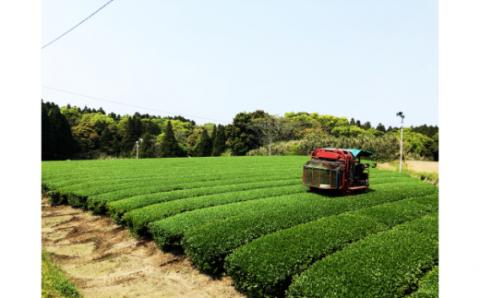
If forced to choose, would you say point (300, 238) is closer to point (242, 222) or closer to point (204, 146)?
point (242, 222)

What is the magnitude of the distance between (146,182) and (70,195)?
3559 millimetres

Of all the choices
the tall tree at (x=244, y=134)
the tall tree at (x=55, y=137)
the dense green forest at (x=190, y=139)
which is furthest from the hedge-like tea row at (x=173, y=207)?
the tall tree at (x=55, y=137)

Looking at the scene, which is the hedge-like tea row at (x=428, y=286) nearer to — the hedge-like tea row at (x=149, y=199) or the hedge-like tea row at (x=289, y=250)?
the hedge-like tea row at (x=289, y=250)

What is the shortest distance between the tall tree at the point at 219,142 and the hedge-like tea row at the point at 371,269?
4483cm

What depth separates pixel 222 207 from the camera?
35.4 ft

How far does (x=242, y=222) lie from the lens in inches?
346

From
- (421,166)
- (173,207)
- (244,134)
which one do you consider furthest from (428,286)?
(244,134)

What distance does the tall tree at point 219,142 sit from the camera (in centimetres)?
5178

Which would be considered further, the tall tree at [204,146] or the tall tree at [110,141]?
the tall tree at [204,146]

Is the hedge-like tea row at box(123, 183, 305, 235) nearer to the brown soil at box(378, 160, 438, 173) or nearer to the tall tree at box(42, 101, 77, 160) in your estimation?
the brown soil at box(378, 160, 438, 173)

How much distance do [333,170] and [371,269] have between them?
603cm

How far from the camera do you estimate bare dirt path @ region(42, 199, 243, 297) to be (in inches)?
281

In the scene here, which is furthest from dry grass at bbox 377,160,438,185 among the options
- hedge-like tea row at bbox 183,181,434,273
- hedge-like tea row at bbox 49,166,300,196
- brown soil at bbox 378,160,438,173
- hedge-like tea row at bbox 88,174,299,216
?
hedge-like tea row at bbox 88,174,299,216
